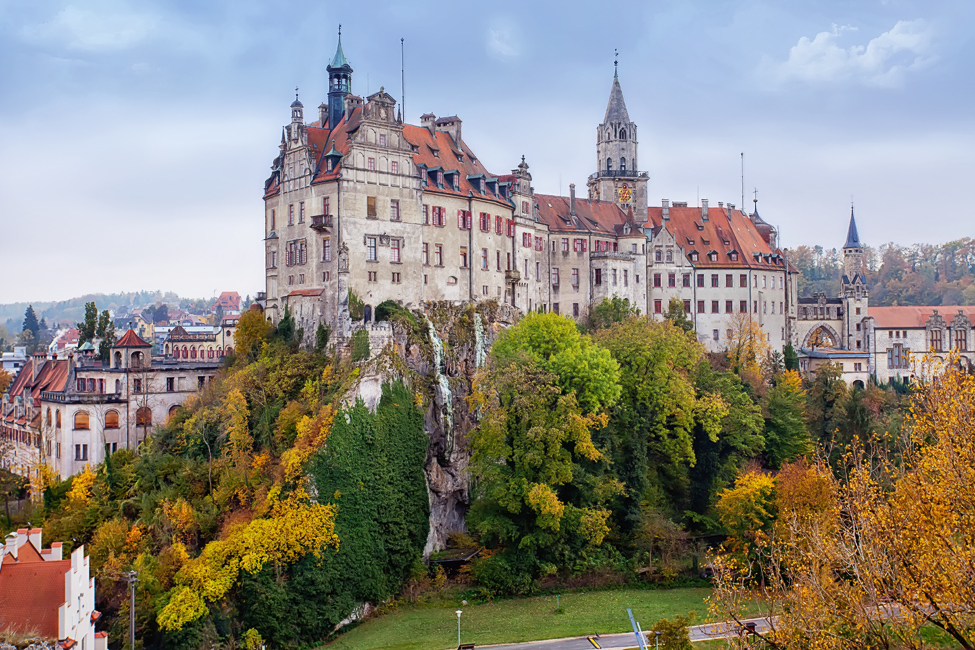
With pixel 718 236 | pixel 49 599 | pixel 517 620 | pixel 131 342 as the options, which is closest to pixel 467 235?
pixel 131 342

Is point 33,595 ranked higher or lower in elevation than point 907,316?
lower

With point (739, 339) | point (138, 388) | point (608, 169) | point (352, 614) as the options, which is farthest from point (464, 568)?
point (608, 169)

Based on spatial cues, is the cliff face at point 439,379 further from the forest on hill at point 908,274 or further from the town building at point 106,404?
the forest on hill at point 908,274

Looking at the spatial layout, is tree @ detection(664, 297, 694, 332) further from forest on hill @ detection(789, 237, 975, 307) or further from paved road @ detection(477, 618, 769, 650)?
forest on hill @ detection(789, 237, 975, 307)

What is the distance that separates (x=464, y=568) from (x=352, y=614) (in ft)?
24.0

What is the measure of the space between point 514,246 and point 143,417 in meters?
27.5

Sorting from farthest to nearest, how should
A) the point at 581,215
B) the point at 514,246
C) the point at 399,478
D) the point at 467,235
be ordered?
the point at 581,215, the point at 514,246, the point at 467,235, the point at 399,478

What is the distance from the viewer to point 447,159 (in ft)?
209

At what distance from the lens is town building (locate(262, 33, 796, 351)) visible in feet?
182

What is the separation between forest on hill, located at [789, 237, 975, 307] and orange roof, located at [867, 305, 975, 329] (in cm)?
3658

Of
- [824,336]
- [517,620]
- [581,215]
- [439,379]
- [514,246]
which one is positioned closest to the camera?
[517,620]

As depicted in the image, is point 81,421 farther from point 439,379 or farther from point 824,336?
point 824,336

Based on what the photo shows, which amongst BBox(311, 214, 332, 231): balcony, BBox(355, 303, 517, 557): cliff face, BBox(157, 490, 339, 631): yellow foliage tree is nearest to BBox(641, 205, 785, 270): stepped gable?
BBox(355, 303, 517, 557): cliff face

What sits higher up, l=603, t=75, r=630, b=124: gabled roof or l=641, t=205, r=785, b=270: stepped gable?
l=603, t=75, r=630, b=124: gabled roof
